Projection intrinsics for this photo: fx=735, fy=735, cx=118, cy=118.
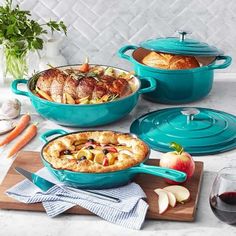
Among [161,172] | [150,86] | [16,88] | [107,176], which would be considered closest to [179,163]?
[161,172]

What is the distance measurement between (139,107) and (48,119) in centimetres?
35

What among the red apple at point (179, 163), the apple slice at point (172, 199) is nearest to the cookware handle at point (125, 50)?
the red apple at point (179, 163)

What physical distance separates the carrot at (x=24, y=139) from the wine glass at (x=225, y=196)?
72cm

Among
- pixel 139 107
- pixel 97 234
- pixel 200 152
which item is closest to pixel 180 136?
pixel 200 152

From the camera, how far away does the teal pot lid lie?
2.28 metres

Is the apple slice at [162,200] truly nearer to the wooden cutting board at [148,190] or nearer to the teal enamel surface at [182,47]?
the wooden cutting board at [148,190]

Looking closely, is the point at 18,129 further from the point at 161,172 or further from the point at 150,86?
the point at 161,172

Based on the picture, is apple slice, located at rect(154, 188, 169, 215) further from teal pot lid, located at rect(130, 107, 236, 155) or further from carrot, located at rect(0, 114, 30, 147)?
carrot, located at rect(0, 114, 30, 147)

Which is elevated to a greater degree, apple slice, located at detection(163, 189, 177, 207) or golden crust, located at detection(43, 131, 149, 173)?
golden crust, located at detection(43, 131, 149, 173)

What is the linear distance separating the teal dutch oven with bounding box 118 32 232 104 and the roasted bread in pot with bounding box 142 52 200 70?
0.04 m

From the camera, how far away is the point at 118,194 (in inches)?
77.4

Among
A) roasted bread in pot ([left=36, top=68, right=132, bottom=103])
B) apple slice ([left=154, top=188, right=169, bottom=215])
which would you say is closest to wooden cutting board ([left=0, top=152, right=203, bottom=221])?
apple slice ([left=154, top=188, right=169, bottom=215])

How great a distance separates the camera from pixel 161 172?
6.40ft

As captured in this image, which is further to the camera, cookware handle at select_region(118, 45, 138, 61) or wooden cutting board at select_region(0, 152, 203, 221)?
cookware handle at select_region(118, 45, 138, 61)
